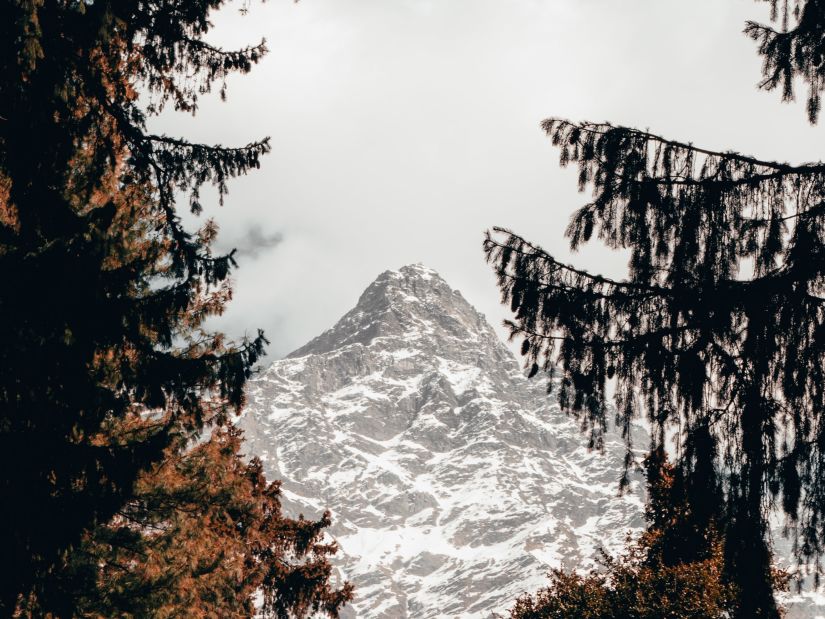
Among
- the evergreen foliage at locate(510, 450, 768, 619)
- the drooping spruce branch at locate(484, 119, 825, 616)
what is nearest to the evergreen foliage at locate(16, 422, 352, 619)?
the drooping spruce branch at locate(484, 119, 825, 616)

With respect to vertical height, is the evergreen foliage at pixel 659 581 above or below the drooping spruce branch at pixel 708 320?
below

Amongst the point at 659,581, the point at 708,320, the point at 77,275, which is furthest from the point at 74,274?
the point at 659,581

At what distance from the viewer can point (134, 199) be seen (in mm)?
10500

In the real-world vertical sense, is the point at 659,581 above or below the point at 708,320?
below

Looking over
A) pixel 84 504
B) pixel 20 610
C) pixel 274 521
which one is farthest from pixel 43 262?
pixel 274 521

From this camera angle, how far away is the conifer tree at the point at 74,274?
636cm

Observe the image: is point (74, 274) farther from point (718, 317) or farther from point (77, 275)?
point (718, 317)

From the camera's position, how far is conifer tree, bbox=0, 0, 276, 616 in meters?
6.36

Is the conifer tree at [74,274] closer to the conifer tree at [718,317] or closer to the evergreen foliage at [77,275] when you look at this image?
the evergreen foliage at [77,275]

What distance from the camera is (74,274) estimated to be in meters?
6.35

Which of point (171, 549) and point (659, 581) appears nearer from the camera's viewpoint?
point (171, 549)

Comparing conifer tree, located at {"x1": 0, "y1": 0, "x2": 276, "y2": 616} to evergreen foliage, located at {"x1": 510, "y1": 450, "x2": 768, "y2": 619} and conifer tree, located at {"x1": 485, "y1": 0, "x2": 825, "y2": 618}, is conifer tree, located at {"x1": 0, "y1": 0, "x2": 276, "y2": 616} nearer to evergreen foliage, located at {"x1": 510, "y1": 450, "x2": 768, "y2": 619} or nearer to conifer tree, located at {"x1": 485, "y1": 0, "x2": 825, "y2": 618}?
conifer tree, located at {"x1": 485, "y1": 0, "x2": 825, "y2": 618}

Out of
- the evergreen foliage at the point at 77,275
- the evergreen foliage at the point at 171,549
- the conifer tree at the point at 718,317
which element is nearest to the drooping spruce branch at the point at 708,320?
the conifer tree at the point at 718,317

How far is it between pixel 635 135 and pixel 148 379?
4.58m
